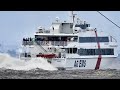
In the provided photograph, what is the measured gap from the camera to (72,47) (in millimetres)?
21656

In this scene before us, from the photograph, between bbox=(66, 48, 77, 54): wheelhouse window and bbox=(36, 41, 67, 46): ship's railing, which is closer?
bbox=(66, 48, 77, 54): wheelhouse window

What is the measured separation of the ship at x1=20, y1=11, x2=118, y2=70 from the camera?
2117 cm

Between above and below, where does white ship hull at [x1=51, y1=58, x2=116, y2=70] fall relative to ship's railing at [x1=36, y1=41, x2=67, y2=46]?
below

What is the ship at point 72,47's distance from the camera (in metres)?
21.2

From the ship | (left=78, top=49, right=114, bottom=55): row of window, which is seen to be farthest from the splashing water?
(left=78, top=49, right=114, bottom=55): row of window

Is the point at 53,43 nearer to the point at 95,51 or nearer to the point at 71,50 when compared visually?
the point at 71,50

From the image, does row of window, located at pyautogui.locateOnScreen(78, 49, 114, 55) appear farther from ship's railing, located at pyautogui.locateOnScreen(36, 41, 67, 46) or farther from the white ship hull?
ship's railing, located at pyautogui.locateOnScreen(36, 41, 67, 46)

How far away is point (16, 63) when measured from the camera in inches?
873

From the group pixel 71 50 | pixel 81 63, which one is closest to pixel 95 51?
pixel 81 63

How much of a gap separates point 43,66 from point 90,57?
2554 millimetres

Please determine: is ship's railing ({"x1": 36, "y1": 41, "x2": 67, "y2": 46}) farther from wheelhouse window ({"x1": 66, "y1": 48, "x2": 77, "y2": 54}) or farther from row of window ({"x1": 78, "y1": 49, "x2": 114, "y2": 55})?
row of window ({"x1": 78, "y1": 49, "x2": 114, "y2": 55})

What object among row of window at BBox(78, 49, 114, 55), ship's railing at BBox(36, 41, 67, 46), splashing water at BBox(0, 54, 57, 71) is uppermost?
ship's railing at BBox(36, 41, 67, 46)
